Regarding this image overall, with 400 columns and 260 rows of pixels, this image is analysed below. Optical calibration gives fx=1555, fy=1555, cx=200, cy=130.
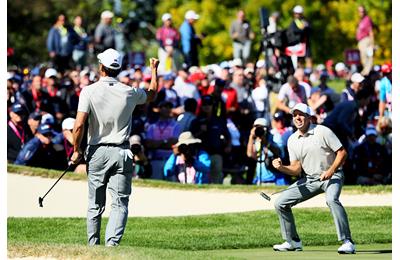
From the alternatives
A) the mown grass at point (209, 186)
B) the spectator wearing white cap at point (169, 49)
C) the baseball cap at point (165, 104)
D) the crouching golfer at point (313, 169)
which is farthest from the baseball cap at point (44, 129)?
the spectator wearing white cap at point (169, 49)

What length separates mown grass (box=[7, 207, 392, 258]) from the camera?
58.4ft

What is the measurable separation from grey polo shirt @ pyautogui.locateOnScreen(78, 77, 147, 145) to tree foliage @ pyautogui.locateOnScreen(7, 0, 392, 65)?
42447mm

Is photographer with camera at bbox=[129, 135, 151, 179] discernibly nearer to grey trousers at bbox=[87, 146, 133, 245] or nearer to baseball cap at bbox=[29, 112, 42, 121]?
baseball cap at bbox=[29, 112, 42, 121]

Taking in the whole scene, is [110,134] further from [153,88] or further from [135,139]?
[135,139]

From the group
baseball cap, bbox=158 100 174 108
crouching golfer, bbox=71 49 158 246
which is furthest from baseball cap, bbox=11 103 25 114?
crouching golfer, bbox=71 49 158 246

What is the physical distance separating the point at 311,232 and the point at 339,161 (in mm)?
3068

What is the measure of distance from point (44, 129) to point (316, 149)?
30.5ft

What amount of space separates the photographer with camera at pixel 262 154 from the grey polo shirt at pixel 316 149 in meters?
6.77

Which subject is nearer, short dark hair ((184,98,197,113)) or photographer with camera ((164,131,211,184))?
photographer with camera ((164,131,211,184))

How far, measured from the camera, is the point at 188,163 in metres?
24.0

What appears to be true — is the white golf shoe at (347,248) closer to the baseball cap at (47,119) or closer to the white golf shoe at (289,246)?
the white golf shoe at (289,246)

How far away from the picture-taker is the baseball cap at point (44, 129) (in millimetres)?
24875

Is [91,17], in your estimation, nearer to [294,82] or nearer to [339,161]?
[294,82]
